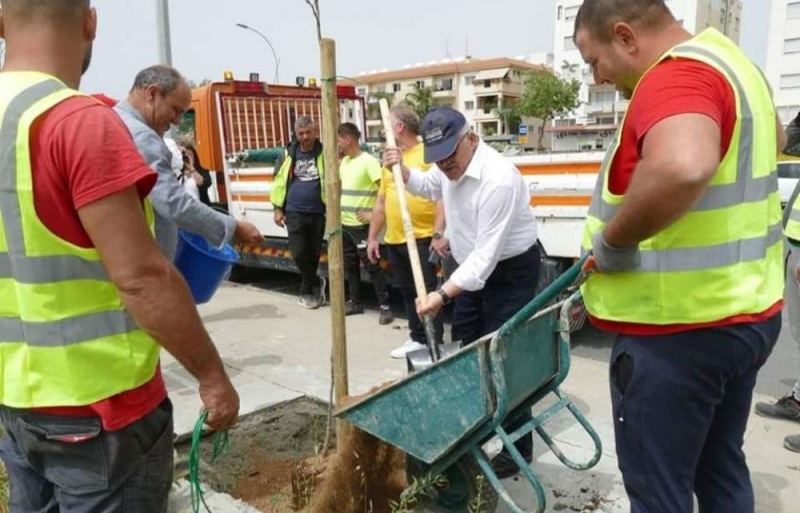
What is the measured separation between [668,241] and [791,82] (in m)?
60.7

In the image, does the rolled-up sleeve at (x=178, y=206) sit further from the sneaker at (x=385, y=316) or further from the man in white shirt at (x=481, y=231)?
the sneaker at (x=385, y=316)

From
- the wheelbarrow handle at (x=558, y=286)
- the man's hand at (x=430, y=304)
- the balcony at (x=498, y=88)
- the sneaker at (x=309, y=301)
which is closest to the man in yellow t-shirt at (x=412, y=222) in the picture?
the sneaker at (x=309, y=301)

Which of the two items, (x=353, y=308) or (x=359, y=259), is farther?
(x=353, y=308)

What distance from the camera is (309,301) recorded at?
22.6ft

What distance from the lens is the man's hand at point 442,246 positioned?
15.3 feet

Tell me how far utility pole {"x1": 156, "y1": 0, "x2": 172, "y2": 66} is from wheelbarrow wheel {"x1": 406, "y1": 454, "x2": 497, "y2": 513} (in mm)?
6873

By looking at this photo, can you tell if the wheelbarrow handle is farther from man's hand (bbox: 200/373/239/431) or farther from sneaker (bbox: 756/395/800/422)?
sneaker (bbox: 756/395/800/422)

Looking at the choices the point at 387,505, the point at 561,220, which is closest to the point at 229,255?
the point at 387,505

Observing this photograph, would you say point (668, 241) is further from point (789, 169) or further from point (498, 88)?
point (498, 88)

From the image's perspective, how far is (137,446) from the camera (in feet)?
5.13

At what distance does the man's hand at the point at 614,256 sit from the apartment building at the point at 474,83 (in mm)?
65740

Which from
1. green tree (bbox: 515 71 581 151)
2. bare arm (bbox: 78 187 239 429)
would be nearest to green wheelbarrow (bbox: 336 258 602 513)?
bare arm (bbox: 78 187 239 429)

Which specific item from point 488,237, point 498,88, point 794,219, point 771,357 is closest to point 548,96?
point 498,88

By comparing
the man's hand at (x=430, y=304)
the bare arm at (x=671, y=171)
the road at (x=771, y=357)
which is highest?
the bare arm at (x=671, y=171)
